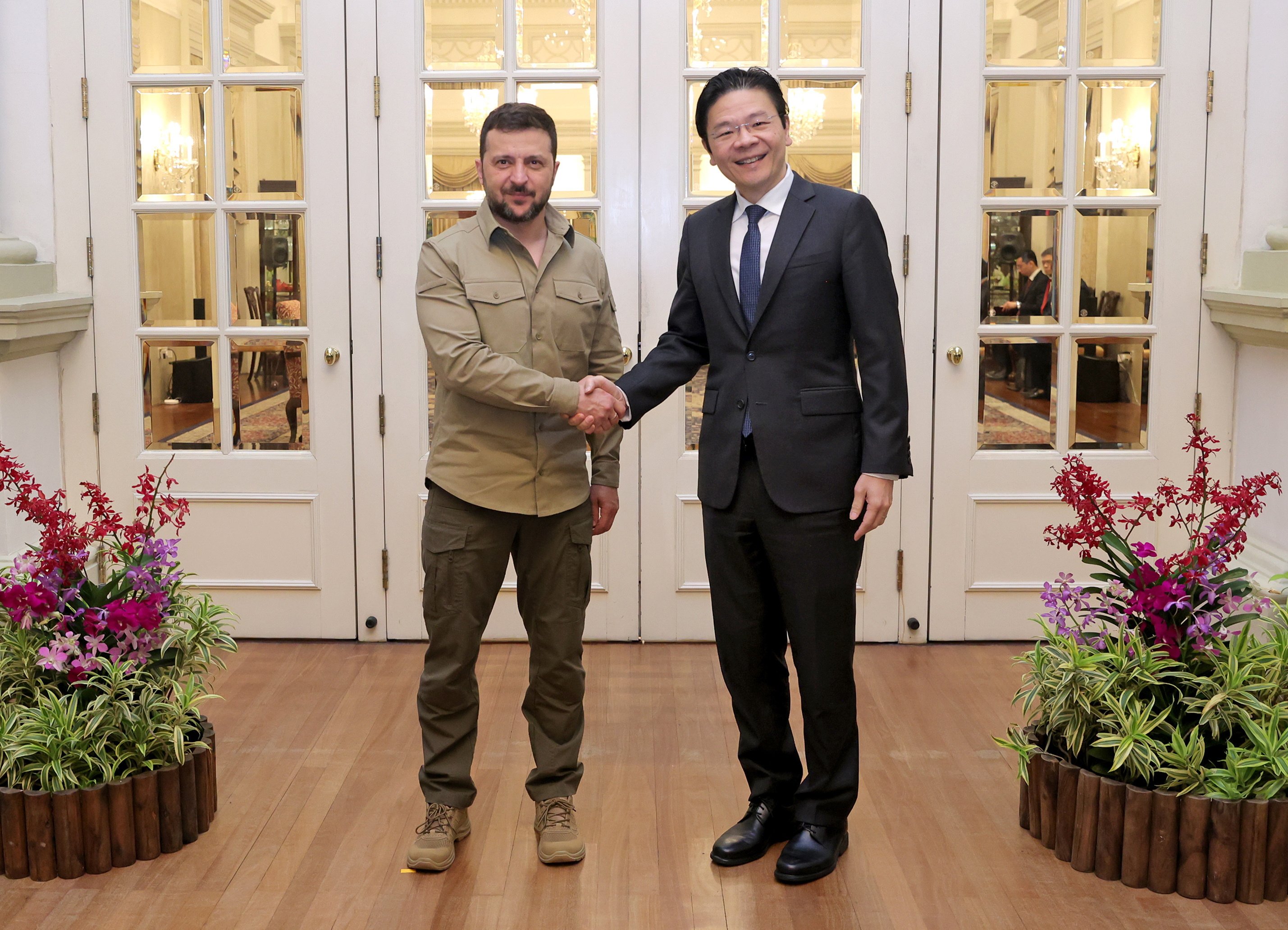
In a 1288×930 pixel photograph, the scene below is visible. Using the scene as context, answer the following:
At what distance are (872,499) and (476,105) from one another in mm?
2251

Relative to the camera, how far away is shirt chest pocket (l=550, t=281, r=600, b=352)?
2850mm

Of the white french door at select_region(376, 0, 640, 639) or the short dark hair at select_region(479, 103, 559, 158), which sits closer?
the short dark hair at select_region(479, 103, 559, 158)

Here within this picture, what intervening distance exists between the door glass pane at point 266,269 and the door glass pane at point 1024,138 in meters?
2.26

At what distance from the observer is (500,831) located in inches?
118

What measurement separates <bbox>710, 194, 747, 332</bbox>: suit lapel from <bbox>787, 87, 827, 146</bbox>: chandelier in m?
1.54

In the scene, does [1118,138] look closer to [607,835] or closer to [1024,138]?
[1024,138]

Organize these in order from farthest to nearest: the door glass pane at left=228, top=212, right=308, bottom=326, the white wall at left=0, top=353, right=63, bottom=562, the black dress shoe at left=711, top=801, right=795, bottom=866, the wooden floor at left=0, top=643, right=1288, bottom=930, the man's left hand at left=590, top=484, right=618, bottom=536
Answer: the door glass pane at left=228, top=212, right=308, bottom=326 < the white wall at left=0, top=353, right=63, bottom=562 < the man's left hand at left=590, top=484, right=618, bottom=536 < the black dress shoe at left=711, top=801, right=795, bottom=866 < the wooden floor at left=0, top=643, right=1288, bottom=930

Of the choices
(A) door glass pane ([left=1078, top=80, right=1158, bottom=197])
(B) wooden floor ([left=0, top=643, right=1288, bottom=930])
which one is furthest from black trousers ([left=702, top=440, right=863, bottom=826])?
(A) door glass pane ([left=1078, top=80, right=1158, bottom=197])

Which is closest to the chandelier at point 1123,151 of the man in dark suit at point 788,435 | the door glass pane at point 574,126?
the door glass pane at point 574,126

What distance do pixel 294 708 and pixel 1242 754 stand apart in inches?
98.2

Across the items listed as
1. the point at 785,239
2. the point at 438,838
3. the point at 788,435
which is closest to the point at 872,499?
the point at 788,435

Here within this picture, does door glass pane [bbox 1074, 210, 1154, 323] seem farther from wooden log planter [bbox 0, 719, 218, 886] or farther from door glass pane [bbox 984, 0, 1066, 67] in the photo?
wooden log planter [bbox 0, 719, 218, 886]

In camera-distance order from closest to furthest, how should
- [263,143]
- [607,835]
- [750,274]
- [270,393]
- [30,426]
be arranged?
1. [750,274]
2. [607,835]
3. [30,426]
4. [263,143]
5. [270,393]

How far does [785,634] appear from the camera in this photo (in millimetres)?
2951
